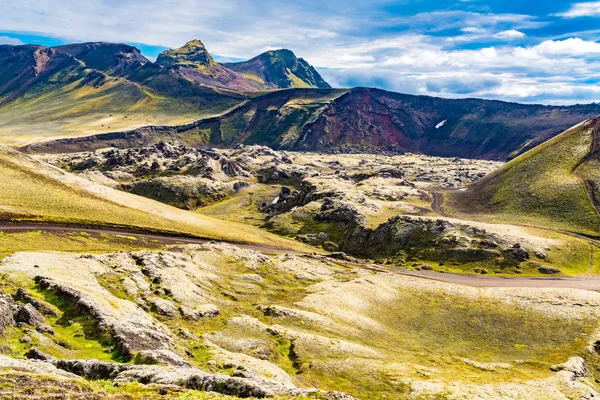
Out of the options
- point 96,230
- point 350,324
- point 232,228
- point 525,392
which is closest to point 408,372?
point 525,392

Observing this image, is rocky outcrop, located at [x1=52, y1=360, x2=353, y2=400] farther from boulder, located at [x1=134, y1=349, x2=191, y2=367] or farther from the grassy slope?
the grassy slope

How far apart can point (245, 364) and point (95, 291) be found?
101 feet

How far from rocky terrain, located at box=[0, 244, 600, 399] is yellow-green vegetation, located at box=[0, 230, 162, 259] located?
51.2 ft

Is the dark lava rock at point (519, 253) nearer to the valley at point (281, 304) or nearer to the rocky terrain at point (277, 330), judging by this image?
the valley at point (281, 304)

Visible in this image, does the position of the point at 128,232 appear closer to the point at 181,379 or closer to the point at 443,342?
the point at 443,342

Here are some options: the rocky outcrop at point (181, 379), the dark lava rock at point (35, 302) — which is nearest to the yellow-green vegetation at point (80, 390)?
the rocky outcrop at point (181, 379)

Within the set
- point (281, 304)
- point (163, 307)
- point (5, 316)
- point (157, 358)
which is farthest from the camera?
point (281, 304)

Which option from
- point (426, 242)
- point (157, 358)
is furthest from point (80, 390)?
point (426, 242)

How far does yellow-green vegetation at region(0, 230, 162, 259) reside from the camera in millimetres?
96262

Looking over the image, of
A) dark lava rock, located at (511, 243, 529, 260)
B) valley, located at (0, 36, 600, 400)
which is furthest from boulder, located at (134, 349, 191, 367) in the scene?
dark lava rock, located at (511, 243, 529, 260)

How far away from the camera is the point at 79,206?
134500 millimetres

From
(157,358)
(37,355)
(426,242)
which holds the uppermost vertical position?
(37,355)

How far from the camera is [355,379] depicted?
192ft

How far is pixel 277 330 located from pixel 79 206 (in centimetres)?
9808
